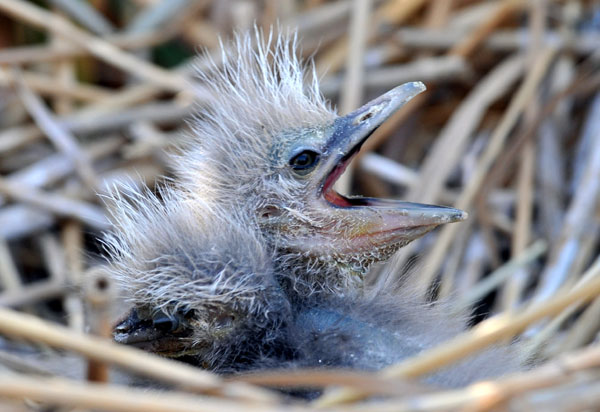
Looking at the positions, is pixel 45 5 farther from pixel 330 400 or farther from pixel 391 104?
pixel 330 400

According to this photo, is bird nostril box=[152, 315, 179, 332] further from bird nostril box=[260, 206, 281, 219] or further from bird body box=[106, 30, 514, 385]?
bird nostril box=[260, 206, 281, 219]

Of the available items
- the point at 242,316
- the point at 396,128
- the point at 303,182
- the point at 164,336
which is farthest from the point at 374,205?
the point at 396,128

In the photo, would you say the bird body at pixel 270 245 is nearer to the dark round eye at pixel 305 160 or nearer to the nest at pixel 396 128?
the dark round eye at pixel 305 160

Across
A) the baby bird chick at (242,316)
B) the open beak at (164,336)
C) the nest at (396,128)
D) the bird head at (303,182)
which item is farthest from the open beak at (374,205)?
the open beak at (164,336)

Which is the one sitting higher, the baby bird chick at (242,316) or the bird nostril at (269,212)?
the bird nostril at (269,212)

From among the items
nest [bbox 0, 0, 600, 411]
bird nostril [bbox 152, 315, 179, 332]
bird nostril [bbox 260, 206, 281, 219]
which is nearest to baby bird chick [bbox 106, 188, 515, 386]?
bird nostril [bbox 152, 315, 179, 332]

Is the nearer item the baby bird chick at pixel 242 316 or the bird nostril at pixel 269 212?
the baby bird chick at pixel 242 316

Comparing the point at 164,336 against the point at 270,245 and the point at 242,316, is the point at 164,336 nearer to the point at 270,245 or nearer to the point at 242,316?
the point at 242,316
